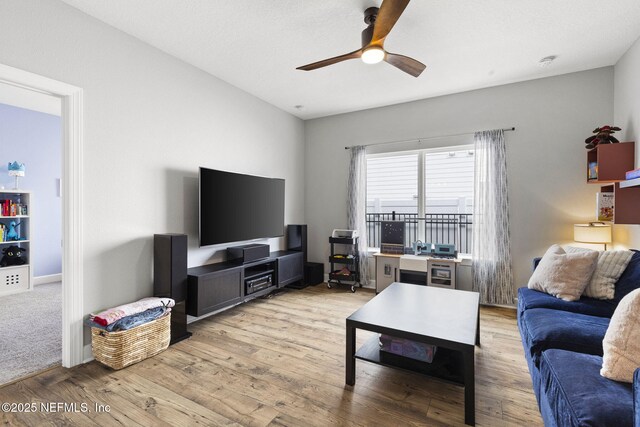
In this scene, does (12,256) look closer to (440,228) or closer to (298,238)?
(298,238)

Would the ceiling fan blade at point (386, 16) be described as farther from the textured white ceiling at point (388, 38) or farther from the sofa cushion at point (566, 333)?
the sofa cushion at point (566, 333)

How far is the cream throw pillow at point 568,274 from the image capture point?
Result: 2.20 metres

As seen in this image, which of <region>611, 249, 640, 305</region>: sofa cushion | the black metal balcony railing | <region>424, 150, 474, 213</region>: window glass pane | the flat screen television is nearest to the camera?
<region>611, 249, 640, 305</region>: sofa cushion

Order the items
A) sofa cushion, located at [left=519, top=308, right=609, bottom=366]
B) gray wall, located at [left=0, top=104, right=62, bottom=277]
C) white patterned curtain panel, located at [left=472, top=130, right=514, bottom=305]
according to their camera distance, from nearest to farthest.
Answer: sofa cushion, located at [left=519, top=308, right=609, bottom=366], white patterned curtain panel, located at [left=472, top=130, right=514, bottom=305], gray wall, located at [left=0, top=104, right=62, bottom=277]

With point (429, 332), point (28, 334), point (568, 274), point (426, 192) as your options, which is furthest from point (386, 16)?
point (28, 334)

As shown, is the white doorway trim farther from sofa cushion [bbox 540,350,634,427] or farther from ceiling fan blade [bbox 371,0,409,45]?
sofa cushion [bbox 540,350,634,427]

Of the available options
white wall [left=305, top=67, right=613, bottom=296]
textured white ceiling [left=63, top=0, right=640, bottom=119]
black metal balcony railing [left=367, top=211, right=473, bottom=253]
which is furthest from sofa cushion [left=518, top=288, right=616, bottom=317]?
textured white ceiling [left=63, top=0, right=640, bottom=119]

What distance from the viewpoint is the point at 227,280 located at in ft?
10.0

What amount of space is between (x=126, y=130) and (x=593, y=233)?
442 cm

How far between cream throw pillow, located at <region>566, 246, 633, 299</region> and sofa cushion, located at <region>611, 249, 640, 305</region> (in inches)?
0.8

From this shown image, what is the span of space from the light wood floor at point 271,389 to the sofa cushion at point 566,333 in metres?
0.39

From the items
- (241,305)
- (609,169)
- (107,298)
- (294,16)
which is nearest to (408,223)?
(609,169)

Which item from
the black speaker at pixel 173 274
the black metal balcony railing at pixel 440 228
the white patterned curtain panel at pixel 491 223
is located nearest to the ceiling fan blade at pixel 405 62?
the white patterned curtain panel at pixel 491 223

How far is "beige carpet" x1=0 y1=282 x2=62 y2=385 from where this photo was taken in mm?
2166
